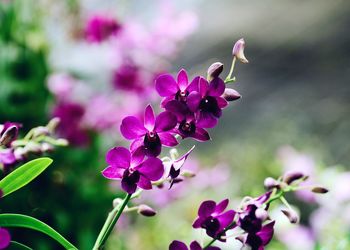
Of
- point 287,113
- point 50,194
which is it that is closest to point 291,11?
point 287,113

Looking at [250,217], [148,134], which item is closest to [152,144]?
[148,134]

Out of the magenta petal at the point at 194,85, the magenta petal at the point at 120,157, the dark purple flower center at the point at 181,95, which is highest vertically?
the magenta petal at the point at 194,85

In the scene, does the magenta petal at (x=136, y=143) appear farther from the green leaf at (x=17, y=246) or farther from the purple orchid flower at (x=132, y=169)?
the green leaf at (x=17, y=246)

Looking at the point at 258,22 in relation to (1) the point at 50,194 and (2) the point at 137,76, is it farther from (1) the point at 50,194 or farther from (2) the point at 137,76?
(1) the point at 50,194

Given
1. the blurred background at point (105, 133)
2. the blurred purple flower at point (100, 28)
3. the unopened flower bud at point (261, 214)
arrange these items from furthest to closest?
the blurred purple flower at point (100, 28) → the blurred background at point (105, 133) → the unopened flower bud at point (261, 214)

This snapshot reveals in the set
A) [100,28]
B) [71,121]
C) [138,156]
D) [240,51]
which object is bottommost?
[138,156]

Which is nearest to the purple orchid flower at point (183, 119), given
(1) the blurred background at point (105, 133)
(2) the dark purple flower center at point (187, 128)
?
(2) the dark purple flower center at point (187, 128)

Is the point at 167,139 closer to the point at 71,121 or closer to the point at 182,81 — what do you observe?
the point at 182,81

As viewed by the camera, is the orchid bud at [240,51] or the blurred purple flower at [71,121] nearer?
the orchid bud at [240,51]
